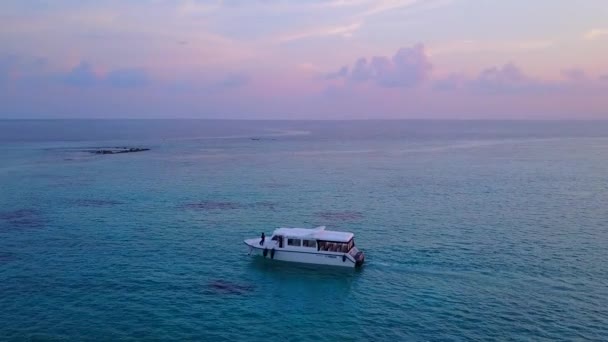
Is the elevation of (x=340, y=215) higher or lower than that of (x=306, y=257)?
higher

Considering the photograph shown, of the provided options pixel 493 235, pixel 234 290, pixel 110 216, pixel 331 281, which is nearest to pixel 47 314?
pixel 234 290

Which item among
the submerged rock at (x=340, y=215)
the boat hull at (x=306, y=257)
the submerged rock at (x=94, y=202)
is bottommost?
the boat hull at (x=306, y=257)

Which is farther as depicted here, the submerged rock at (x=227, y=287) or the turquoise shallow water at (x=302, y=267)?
the submerged rock at (x=227, y=287)

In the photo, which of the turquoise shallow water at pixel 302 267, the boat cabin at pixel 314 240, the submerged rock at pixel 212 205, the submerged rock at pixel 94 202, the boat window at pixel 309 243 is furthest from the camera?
the submerged rock at pixel 94 202

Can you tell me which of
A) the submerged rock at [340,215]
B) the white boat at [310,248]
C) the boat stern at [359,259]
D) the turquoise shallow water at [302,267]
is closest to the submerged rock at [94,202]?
the turquoise shallow water at [302,267]

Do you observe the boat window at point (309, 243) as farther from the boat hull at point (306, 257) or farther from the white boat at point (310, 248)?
the boat hull at point (306, 257)

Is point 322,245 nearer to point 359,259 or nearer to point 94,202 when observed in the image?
point 359,259

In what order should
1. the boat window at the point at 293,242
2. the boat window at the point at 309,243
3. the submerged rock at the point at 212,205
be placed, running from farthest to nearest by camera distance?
the submerged rock at the point at 212,205
the boat window at the point at 293,242
the boat window at the point at 309,243

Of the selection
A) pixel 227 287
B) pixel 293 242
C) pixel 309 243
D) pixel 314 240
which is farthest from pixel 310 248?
pixel 227 287
